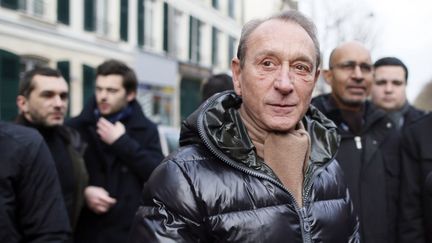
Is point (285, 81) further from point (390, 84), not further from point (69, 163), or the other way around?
point (390, 84)

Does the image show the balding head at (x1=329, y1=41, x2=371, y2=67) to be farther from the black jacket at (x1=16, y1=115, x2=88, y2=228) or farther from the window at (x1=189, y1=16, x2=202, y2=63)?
the window at (x1=189, y1=16, x2=202, y2=63)

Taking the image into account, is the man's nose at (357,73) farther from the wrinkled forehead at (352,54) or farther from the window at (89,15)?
the window at (89,15)

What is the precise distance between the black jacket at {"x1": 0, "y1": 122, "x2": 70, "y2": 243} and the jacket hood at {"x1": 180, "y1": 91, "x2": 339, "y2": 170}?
952 mm

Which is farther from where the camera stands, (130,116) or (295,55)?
(130,116)

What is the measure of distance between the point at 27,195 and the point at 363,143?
1975 millimetres

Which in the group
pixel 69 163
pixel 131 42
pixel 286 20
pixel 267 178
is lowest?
pixel 69 163

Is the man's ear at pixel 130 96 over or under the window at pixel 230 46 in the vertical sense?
under

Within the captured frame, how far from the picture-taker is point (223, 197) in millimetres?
1854

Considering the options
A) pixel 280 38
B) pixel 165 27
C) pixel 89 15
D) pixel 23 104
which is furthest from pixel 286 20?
pixel 165 27

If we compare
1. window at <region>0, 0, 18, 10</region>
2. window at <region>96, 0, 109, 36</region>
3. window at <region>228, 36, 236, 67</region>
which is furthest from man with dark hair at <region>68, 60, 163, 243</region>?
window at <region>228, 36, 236, 67</region>

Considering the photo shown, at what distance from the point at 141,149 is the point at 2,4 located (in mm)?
12040

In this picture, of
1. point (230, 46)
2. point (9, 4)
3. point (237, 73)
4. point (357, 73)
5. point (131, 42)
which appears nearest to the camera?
point (237, 73)

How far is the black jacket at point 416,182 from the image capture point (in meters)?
3.34

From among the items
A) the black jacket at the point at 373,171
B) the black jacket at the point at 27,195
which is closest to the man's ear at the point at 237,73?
the black jacket at the point at 27,195
